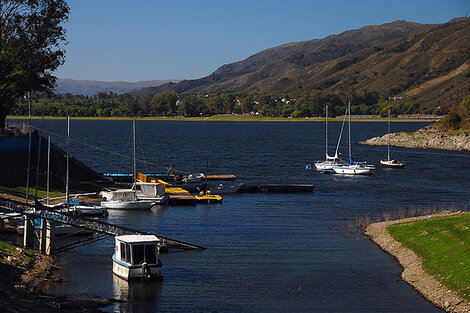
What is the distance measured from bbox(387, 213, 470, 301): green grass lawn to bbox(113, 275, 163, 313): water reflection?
17.5 m

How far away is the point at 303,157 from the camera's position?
165 meters

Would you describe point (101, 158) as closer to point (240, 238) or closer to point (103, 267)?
point (240, 238)

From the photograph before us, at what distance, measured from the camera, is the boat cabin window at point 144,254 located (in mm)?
43344

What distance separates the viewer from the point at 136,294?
4075cm

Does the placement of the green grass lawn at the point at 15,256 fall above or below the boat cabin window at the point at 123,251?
below

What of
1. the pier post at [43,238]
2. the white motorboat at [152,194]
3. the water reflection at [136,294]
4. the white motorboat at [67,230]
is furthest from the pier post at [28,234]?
the white motorboat at [152,194]

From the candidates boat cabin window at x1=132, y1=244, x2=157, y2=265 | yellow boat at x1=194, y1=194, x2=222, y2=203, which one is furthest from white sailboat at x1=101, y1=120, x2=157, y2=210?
boat cabin window at x1=132, y1=244, x2=157, y2=265

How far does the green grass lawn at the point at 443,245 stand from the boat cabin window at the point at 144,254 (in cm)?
1798

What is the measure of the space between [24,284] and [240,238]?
980 inches

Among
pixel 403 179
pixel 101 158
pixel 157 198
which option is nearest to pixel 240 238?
pixel 157 198

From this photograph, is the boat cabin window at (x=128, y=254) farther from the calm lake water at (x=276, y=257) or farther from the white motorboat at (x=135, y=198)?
the white motorboat at (x=135, y=198)

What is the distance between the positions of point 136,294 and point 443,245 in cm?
2161

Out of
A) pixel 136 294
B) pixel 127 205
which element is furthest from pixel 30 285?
pixel 127 205

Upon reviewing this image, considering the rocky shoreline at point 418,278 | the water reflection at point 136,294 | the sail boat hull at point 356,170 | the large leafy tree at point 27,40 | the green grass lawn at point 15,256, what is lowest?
the water reflection at point 136,294
